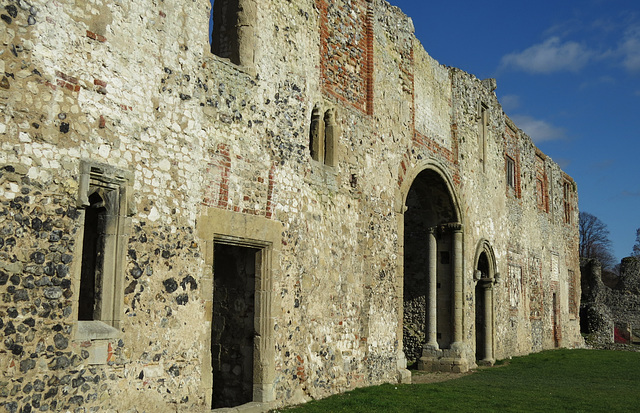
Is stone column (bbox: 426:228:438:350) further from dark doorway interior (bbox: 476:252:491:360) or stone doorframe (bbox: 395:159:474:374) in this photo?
dark doorway interior (bbox: 476:252:491:360)

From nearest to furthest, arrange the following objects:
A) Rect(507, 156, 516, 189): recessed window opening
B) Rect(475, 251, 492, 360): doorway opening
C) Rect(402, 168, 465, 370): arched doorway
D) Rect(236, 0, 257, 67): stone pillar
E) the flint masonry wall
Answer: the flint masonry wall, Rect(236, 0, 257, 67): stone pillar, Rect(402, 168, 465, 370): arched doorway, Rect(475, 251, 492, 360): doorway opening, Rect(507, 156, 516, 189): recessed window opening

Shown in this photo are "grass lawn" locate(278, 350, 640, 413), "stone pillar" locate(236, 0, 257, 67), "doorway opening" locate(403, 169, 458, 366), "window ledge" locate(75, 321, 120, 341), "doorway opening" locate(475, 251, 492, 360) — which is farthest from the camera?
"doorway opening" locate(475, 251, 492, 360)

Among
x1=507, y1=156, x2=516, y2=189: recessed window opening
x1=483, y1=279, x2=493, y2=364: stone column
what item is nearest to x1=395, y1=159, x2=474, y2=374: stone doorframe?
x1=483, y1=279, x2=493, y2=364: stone column

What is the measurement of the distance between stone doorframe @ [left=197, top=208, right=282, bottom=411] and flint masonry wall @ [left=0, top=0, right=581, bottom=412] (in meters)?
0.03

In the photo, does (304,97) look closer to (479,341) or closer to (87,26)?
(87,26)

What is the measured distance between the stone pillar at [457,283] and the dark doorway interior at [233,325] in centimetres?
863

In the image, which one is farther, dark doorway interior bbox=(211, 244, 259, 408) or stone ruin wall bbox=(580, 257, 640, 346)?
stone ruin wall bbox=(580, 257, 640, 346)

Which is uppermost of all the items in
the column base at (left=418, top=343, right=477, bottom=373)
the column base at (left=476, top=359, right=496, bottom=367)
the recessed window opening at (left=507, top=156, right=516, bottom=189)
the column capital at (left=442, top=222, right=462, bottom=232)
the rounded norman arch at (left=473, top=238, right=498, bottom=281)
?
the recessed window opening at (left=507, top=156, right=516, bottom=189)

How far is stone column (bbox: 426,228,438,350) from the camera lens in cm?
1627

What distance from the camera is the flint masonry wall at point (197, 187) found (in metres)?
5.81

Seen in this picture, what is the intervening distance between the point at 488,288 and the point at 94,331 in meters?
14.6

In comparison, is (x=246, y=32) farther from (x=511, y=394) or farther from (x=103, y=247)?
(x=511, y=394)

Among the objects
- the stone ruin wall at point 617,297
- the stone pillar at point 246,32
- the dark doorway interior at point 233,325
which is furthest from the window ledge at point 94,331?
the stone ruin wall at point 617,297

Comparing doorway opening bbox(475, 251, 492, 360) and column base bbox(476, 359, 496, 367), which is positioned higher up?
doorway opening bbox(475, 251, 492, 360)
